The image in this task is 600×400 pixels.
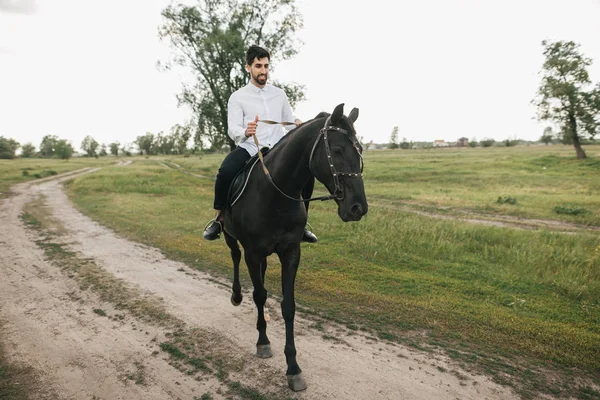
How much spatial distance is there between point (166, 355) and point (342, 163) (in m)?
3.36

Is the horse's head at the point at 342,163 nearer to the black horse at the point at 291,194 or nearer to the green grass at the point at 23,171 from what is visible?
the black horse at the point at 291,194

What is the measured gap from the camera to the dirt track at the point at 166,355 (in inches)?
148

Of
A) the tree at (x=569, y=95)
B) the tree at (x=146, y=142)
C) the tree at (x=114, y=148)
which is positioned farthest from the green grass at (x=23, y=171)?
the tree at (x=114, y=148)

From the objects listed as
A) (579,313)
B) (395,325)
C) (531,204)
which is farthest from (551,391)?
(531,204)

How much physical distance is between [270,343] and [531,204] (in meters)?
17.9

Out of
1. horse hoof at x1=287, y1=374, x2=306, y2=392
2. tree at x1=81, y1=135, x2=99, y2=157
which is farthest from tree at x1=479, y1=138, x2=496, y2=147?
tree at x1=81, y1=135, x2=99, y2=157

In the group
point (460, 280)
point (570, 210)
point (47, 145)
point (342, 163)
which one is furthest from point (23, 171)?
point (47, 145)

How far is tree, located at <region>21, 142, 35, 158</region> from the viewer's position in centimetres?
12850

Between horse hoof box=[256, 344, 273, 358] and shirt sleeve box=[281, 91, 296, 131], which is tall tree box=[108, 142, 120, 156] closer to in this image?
shirt sleeve box=[281, 91, 296, 131]

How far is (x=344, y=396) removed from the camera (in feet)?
12.0

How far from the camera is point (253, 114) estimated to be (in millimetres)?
4941

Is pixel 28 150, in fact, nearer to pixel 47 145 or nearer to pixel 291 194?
pixel 47 145

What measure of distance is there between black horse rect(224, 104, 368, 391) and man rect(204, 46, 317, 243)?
0.55 metres

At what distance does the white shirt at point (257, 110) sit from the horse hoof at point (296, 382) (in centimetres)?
302
